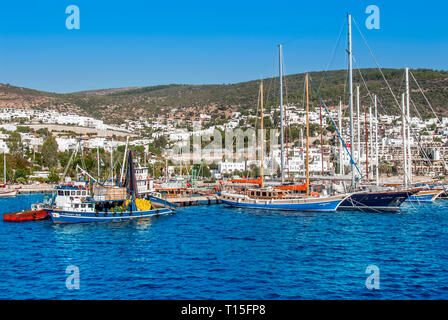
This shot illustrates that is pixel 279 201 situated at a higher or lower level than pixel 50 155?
lower

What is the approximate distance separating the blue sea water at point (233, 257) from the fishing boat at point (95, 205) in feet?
3.66

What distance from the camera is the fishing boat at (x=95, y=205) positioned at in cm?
4534

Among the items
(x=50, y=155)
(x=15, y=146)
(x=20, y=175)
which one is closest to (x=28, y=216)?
(x=20, y=175)

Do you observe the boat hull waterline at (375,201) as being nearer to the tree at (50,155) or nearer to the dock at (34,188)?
the dock at (34,188)

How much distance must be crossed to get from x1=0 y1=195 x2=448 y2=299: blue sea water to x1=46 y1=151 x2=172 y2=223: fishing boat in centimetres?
111

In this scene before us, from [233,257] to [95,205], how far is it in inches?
835

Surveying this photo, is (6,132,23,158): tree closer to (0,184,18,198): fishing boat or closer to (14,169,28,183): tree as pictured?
(14,169,28,183): tree

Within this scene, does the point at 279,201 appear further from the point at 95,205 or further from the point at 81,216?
the point at 81,216

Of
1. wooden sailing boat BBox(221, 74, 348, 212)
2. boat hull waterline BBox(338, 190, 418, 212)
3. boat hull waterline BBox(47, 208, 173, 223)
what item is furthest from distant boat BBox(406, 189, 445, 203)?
boat hull waterline BBox(47, 208, 173, 223)

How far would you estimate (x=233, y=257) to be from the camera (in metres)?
30.1

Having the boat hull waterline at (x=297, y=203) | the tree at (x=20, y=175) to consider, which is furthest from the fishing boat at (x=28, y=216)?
the tree at (x=20, y=175)

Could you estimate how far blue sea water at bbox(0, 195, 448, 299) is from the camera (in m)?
23.0

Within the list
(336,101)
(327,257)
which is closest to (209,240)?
(327,257)
